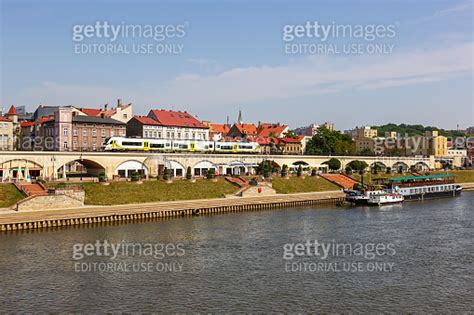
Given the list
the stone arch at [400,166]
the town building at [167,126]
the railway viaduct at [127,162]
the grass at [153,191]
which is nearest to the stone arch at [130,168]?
the railway viaduct at [127,162]

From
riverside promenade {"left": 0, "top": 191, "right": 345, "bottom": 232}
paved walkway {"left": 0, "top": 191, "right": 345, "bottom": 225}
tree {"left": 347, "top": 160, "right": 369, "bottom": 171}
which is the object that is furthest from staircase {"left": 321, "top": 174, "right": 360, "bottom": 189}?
riverside promenade {"left": 0, "top": 191, "right": 345, "bottom": 232}

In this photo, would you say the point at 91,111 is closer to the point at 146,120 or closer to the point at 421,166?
the point at 146,120

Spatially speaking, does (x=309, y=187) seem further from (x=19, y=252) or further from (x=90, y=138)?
(x=19, y=252)

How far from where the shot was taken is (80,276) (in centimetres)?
4012

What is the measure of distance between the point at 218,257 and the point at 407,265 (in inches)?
666

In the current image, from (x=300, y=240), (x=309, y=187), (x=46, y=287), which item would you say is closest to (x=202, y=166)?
(x=309, y=187)

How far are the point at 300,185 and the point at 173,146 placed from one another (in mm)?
28275

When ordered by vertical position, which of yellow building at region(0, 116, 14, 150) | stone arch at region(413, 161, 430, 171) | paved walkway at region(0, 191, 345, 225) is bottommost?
paved walkway at region(0, 191, 345, 225)

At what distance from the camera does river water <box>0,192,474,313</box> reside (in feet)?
113

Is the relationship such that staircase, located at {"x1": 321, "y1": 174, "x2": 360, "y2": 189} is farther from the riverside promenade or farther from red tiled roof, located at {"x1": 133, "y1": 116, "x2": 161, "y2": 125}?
red tiled roof, located at {"x1": 133, "y1": 116, "x2": 161, "y2": 125}

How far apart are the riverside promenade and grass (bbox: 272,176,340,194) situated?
5006mm

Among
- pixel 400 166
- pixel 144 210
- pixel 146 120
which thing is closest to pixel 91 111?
pixel 146 120

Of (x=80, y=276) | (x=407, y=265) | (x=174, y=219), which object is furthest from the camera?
(x=174, y=219)

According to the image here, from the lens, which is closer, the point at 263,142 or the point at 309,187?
the point at 309,187
